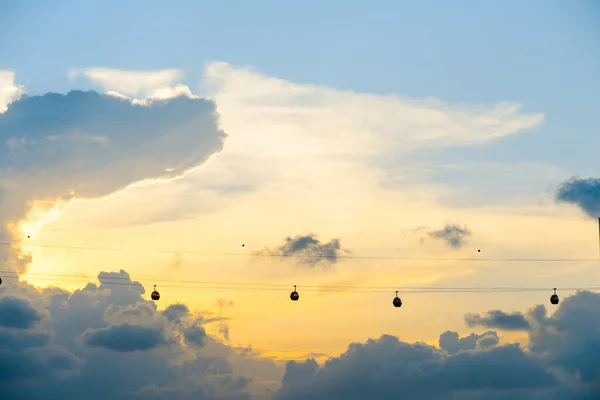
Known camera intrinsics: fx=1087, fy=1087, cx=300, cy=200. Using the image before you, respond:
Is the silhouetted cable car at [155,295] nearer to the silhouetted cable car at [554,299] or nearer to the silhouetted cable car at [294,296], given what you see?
the silhouetted cable car at [294,296]

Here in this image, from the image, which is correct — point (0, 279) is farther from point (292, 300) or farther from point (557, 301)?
point (557, 301)

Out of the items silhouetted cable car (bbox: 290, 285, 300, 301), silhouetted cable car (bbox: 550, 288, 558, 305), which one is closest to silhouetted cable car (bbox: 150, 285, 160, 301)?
silhouetted cable car (bbox: 290, 285, 300, 301)

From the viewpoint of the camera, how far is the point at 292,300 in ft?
344

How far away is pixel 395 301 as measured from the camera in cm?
10506

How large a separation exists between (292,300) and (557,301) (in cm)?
2538

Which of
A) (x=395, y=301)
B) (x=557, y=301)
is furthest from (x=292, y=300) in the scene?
(x=557, y=301)

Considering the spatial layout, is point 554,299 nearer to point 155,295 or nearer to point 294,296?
point 294,296

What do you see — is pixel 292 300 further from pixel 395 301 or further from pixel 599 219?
pixel 599 219

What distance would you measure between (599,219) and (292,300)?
2971cm

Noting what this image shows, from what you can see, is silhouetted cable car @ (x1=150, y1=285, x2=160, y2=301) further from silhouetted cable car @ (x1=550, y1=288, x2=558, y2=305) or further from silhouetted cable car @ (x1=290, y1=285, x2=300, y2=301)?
silhouetted cable car @ (x1=550, y1=288, x2=558, y2=305)

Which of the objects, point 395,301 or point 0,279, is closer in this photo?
point 0,279

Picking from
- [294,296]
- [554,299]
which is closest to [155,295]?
[294,296]

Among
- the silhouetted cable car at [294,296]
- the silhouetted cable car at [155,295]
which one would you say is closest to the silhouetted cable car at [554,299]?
the silhouetted cable car at [294,296]

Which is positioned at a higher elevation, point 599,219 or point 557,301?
point 599,219
